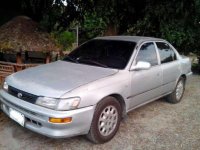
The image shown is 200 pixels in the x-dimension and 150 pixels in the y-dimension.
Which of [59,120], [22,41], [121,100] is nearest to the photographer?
[59,120]

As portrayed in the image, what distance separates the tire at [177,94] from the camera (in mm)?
6150

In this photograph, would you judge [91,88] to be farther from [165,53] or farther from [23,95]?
[165,53]

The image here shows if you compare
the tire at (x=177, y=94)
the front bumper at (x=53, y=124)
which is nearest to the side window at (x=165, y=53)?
the tire at (x=177, y=94)

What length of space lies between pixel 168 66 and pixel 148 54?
72 cm

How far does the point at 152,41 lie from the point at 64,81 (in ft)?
7.66

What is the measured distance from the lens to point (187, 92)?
7520 mm

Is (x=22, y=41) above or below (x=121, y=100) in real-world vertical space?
above

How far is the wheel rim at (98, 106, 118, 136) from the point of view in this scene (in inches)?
157

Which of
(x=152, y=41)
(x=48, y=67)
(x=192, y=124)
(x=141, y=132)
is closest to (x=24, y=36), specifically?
(x=48, y=67)

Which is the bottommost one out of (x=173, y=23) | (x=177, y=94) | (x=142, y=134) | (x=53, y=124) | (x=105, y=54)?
(x=142, y=134)

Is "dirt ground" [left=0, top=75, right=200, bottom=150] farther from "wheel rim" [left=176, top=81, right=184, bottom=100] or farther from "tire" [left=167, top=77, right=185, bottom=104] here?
"wheel rim" [left=176, top=81, right=184, bottom=100]

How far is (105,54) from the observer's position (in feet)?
16.1

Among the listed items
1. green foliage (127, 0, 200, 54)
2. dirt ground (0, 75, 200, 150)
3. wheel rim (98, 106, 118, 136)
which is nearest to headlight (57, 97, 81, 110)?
wheel rim (98, 106, 118, 136)

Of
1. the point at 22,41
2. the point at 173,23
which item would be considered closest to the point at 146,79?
the point at 173,23
